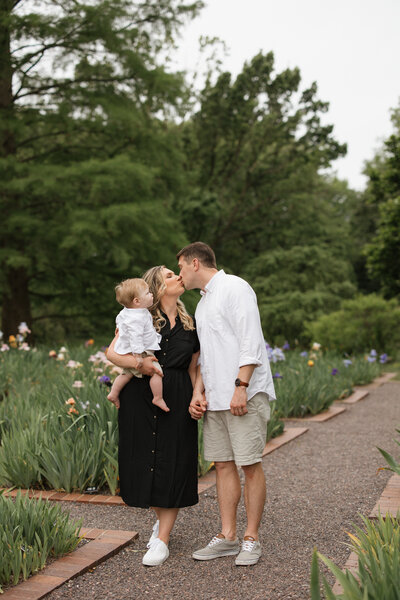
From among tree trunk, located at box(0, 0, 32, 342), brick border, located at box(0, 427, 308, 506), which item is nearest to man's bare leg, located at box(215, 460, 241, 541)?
brick border, located at box(0, 427, 308, 506)

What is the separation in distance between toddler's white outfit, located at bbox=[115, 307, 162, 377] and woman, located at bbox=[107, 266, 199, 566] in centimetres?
5

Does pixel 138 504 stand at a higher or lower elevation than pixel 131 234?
lower

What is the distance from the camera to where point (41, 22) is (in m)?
11.8

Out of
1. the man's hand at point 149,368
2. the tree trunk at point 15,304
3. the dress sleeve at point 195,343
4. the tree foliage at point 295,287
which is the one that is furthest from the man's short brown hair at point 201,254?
the tree foliage at point 295,287

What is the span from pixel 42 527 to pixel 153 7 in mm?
12662

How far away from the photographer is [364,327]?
51.2 feet

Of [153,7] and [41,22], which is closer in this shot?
[41,22]

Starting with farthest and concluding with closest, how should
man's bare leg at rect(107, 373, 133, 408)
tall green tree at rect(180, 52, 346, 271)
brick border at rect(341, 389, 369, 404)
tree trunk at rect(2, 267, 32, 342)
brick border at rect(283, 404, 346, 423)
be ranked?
tall green tree at rect(180, 52, 346, 271) < tree trunk at rect(2, 267, 32, 342) < brick border at rect(341, 389, 369, 404) < brick border at rect(283, 404, 346, 423) < man's bare leg at rect(107, 373, 133, 408)

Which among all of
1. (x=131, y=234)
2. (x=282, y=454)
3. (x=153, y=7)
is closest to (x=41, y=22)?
(x=153, y=7)

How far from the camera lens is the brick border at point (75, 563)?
2873 mm

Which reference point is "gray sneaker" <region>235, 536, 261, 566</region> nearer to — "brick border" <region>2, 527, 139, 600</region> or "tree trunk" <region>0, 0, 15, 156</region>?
"brick border" <region>2, 527, 139, 600</region>

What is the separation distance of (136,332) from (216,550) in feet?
4.02

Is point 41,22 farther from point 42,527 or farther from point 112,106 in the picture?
point 42,527

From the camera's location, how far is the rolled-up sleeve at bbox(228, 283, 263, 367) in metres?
3.30
